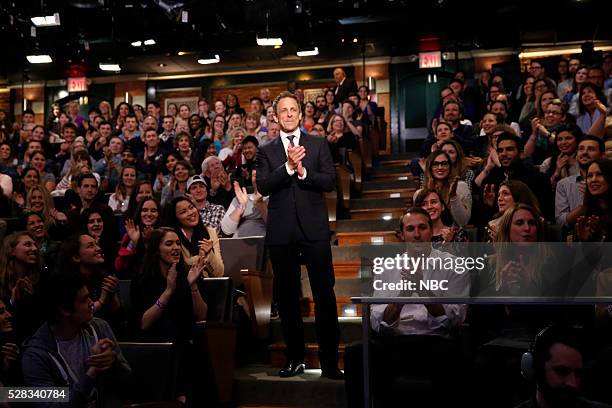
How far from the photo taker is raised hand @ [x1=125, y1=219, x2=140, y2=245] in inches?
191

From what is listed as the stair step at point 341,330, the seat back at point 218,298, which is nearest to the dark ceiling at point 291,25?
the stair step at point 341,330

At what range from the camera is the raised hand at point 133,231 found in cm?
486

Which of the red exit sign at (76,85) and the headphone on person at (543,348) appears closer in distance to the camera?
the headphone on person at (543,348)

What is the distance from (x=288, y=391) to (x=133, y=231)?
169 cm

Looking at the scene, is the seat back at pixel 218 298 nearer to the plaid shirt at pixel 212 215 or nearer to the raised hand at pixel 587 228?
the plaid shirt at pixel 212 215

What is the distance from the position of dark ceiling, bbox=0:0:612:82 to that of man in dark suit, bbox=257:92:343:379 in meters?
6.91

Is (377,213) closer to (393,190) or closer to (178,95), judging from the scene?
(393,190)

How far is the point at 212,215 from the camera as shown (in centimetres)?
572

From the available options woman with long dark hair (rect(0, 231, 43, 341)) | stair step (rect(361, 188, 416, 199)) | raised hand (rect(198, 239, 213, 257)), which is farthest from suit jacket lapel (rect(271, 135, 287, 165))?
stair step (rect(361, 188, 416, 199))

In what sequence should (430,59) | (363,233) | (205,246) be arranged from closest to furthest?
(205,246) < (363,233) < (430,59)

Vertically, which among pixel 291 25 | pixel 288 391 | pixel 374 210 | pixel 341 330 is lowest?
pixel 288 391

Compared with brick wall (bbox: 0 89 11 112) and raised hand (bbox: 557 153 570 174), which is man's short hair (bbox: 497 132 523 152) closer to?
raised hand (bbox: 557 153 570 174)

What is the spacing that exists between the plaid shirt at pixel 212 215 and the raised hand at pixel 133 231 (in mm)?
768

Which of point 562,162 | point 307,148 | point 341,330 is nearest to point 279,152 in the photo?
point 307,148
